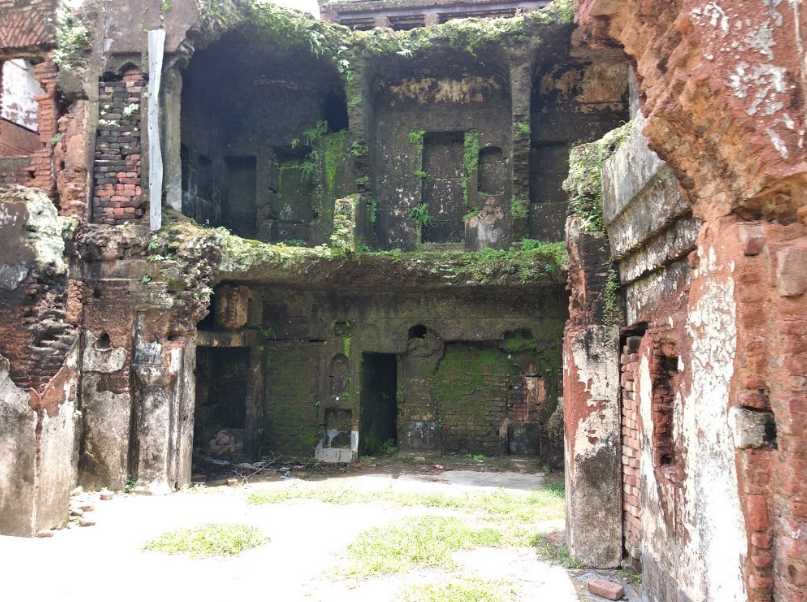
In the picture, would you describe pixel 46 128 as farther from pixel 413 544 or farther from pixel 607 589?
pixel 607 589

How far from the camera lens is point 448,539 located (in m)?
6.58

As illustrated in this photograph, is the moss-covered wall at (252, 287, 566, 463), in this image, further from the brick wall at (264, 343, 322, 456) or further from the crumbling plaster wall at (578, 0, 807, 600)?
the crumbling plaster wall at (578, 0, 807, 600)

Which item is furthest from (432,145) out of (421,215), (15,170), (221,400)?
(15,170)

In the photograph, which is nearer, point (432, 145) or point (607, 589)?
point (607, 589)

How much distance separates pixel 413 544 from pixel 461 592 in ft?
4.60

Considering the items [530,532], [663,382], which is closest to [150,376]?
[530,532]

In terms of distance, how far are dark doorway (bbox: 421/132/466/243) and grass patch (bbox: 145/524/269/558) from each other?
23.4ft

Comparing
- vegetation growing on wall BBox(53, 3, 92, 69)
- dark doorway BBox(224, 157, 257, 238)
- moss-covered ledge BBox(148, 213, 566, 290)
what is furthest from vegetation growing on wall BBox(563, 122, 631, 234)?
dark doorway BBox(224, 157, 257, 238)

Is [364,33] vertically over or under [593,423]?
over

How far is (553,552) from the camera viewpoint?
6.14 m

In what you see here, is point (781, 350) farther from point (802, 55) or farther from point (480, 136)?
point (480, 136)

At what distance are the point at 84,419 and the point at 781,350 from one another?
30.5 feet

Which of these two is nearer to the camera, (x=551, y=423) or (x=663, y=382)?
(x=663, y=382)

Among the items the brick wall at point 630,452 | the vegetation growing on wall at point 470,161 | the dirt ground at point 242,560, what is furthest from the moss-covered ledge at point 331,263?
the brick wall at point 630,452
